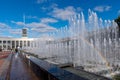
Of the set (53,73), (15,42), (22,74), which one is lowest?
(22,74)

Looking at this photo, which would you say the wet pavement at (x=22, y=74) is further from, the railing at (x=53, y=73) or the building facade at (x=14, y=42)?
the building facade at (x=14, y=42)

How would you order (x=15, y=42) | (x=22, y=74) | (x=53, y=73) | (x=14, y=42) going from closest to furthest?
(x=53, y=73)
(x=22, y=74)
(x=15, y=42)
(x=14, y=42)

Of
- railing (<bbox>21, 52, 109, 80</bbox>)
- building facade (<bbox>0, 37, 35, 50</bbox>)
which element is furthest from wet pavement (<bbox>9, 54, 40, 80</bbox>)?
building facade (<bbox>0, 37, 35, 50</bbox>)

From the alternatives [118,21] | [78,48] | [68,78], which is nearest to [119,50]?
[78,48]

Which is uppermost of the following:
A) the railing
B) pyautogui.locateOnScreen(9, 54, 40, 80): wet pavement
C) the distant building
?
the distant building

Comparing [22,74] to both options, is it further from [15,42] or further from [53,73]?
[15,42]

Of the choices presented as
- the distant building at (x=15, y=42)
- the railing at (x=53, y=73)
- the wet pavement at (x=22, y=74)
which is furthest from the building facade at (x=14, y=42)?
the railing at (x=53, y=73)

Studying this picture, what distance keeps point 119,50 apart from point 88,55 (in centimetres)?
455

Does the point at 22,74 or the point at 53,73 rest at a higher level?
the point at 53,73

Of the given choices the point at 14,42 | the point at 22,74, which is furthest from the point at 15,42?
the point at 22,74

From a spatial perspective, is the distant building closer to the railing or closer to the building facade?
the building facade

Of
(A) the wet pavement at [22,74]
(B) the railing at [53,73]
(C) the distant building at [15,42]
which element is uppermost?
(C) the distant building at [15,42]

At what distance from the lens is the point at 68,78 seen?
348 centimetres

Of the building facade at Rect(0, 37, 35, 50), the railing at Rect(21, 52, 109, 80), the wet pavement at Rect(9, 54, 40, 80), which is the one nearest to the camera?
the railing at Rect(21, 52, 109, 80)
